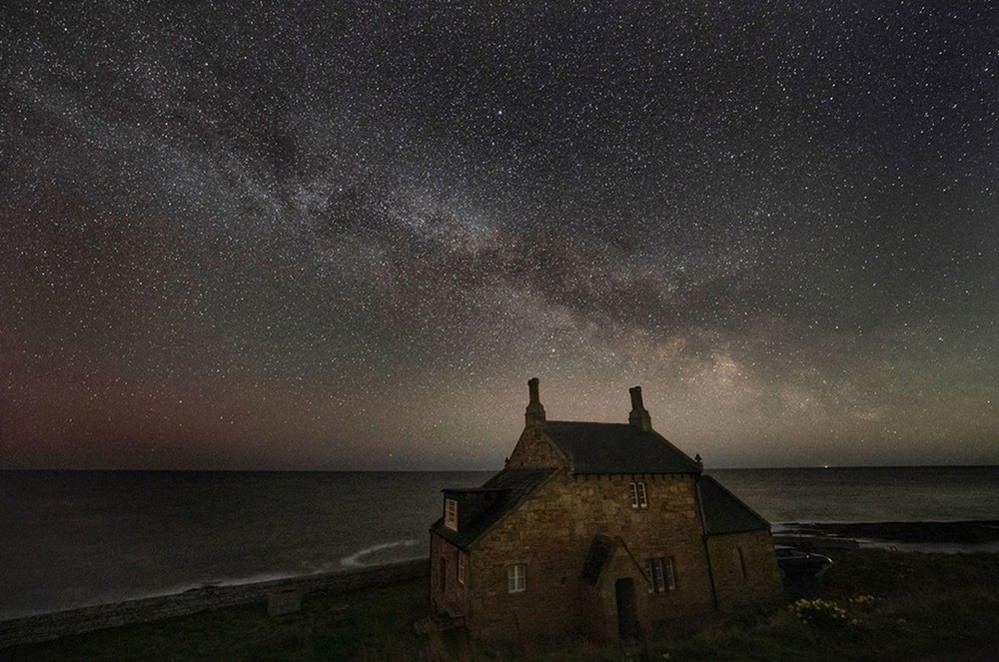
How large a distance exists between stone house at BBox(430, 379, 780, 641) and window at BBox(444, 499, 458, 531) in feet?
0.17

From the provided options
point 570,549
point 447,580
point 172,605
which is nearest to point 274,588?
point 172,605

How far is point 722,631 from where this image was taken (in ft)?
58.7

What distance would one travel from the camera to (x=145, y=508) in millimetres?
111875

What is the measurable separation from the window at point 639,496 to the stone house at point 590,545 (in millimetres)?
60

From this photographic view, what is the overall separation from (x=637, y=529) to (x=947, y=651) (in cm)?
1133

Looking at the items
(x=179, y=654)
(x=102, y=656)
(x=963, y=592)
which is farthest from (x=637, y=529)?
(x=102, y=656)

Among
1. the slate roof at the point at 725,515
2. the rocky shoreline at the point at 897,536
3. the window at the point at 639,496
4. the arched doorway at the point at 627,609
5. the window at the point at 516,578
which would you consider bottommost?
the rocky shoreline at the point at 897,536

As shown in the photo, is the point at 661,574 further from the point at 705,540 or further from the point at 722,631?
Result: the point at 722,631

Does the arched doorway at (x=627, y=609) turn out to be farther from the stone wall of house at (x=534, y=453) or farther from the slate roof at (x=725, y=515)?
the slate roof at (x=725, y=515)

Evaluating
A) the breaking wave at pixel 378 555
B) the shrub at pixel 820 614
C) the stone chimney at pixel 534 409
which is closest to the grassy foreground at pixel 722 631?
the shrub at pixel 820 614

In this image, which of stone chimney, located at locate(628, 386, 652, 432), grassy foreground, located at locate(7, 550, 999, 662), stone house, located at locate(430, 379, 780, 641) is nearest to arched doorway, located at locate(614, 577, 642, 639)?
stone house, located at locate(430, 379, 780, 641)

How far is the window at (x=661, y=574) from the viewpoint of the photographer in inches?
902

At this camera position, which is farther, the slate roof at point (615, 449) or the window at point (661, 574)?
the slate roof at point (615, 449)

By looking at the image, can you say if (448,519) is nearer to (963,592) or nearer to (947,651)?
(947,651)
